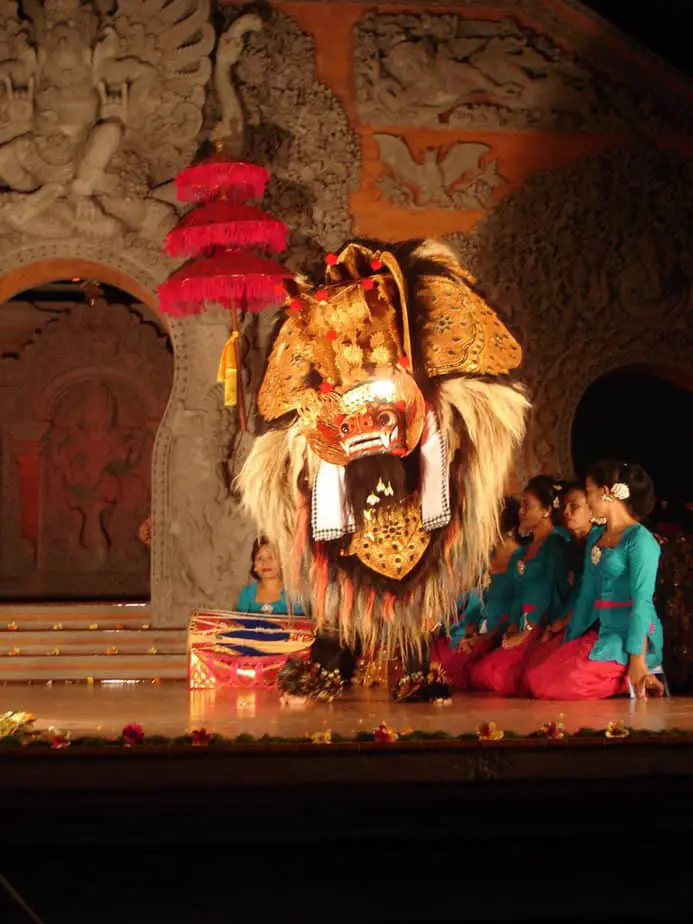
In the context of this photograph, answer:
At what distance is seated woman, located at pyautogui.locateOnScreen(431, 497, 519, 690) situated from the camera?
6.76 m

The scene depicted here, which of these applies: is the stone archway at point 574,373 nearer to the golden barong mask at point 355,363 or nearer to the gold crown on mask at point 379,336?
the gold crown on mask at point 379,336

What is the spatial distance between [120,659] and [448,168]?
405 centimetres

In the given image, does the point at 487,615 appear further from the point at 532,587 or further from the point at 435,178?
the point at 435,178

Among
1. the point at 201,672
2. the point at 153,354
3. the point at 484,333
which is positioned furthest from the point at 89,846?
the point at 153,354

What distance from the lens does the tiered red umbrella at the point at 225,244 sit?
344 inches

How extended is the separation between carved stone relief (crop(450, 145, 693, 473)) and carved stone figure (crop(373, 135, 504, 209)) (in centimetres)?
21

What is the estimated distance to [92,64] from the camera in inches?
370

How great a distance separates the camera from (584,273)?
31.8ft

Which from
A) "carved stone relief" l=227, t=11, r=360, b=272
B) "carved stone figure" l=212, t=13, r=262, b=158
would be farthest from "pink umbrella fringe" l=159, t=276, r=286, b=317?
"carved stone figure" l=212, t=13, r=262, b=158

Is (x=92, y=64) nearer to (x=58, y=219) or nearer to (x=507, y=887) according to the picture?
(x=58, y=219)

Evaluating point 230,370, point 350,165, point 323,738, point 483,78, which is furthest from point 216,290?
point 323,738

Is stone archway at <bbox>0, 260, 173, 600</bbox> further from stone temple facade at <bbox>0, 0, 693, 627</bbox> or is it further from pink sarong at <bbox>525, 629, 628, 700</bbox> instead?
pink sarong at <bbox>525, 629, 628, 700</bbox>

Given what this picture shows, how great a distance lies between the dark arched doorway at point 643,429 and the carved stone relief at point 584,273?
126 cm

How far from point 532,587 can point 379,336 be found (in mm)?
1588
